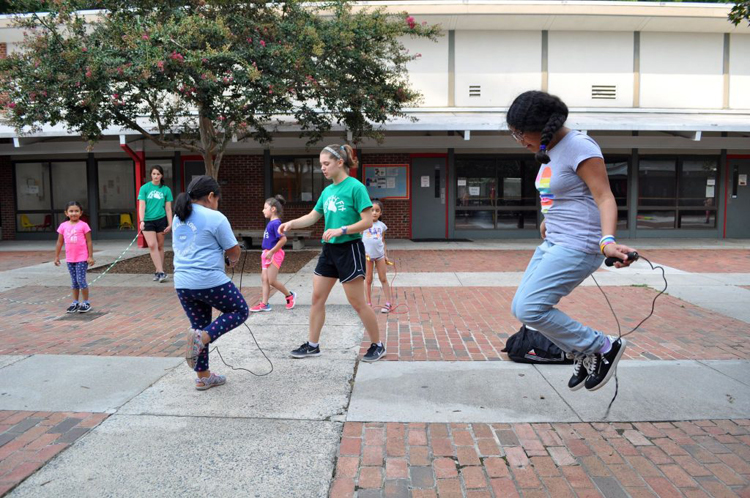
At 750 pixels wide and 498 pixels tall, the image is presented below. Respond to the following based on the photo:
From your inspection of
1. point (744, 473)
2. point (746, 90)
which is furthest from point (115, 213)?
point (746, 90)

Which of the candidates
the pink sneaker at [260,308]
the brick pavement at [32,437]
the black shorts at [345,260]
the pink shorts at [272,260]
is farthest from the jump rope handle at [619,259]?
the pink sneaker at [260,308]

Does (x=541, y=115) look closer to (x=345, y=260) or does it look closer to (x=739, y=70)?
(x=345, y=260)

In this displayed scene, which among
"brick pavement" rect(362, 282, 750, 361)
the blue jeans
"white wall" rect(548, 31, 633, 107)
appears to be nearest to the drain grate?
"brick pavement" rect(362, 282, 750, 361)

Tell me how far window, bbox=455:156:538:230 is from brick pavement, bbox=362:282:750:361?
8153 mm

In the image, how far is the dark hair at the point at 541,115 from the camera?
2.96 metres

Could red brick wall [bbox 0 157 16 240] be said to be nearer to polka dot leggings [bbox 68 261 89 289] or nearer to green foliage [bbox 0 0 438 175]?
green foliage [bbox 0 0 438 175]

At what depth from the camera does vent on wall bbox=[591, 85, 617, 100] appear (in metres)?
15.9

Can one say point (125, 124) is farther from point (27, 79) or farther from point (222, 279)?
point (222, 279)

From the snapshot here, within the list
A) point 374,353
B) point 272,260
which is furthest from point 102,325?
point 374,353

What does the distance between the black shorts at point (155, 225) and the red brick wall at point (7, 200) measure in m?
11.2

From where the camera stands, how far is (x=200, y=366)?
3865mm

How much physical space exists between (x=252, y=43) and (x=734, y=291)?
882cm

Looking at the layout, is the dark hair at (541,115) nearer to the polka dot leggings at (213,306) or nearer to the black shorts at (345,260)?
the black shorts at (345,260)

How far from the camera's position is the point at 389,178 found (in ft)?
52.5
